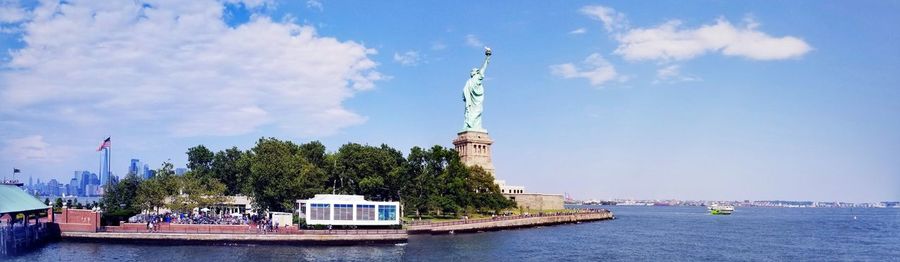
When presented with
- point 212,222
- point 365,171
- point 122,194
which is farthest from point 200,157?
point 212,222

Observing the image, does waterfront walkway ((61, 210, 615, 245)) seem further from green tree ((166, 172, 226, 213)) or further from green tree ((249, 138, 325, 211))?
green tree ((249, 138, 325, 211))

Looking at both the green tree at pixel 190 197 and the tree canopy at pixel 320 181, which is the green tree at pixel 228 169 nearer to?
the tree canopy at pixel 320 181

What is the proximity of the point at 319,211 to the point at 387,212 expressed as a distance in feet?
24.7

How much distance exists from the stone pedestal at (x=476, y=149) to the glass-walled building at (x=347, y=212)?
56848 millimetres

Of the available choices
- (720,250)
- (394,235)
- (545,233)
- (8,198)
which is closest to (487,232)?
(545,233)

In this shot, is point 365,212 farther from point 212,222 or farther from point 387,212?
point 212,222

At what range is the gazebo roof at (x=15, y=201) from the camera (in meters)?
63.1

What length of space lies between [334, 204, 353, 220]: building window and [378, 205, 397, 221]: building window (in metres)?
3.25

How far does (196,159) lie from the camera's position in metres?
125

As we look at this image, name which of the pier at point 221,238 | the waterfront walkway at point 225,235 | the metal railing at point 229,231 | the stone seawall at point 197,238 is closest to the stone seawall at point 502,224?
the waterfront walkway at point 225,235

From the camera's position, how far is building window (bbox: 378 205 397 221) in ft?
254

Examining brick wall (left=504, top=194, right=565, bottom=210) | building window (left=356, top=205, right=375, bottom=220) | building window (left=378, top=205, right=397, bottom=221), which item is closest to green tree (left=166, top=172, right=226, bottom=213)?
building window (left=356, top=205, right=375, bottom=220)

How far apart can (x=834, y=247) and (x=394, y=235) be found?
5081 centimetres

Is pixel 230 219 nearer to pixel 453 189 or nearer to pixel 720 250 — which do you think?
pixel 453 189
